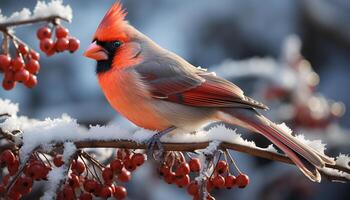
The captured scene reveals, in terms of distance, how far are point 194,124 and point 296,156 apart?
1.97ft

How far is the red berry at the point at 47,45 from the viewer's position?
2.27 m

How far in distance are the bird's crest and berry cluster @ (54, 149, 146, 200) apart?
0.73 meters

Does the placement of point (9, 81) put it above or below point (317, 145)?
below

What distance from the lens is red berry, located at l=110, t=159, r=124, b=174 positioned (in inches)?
81.8

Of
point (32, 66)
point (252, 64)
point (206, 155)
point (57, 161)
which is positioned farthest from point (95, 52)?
point (252, 64)

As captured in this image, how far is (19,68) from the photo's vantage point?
227 centimetres

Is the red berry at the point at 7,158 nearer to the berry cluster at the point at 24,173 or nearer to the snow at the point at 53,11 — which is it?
the berry cluster at the point at 24,173

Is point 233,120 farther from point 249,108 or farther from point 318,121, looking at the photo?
point 318,121

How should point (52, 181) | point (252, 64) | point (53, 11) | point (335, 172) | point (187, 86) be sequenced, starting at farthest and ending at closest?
point (252, 64) < point (187, 86) < point (53, 11) < point (335, 172) < point (52, 181)

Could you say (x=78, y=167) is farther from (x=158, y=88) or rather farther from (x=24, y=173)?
(x=158, y=88)

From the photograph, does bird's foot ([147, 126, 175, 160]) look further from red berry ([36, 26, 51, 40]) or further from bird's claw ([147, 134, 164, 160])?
red berry ([36, 26, 51, 40])

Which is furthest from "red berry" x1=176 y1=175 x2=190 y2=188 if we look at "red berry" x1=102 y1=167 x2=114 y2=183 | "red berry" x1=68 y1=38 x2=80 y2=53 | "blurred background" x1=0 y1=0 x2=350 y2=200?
"blurred background" x1=0 y1=0 x2=350 y2=200

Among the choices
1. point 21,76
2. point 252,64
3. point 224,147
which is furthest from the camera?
point 252,64

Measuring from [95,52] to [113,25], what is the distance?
0.43 feet
